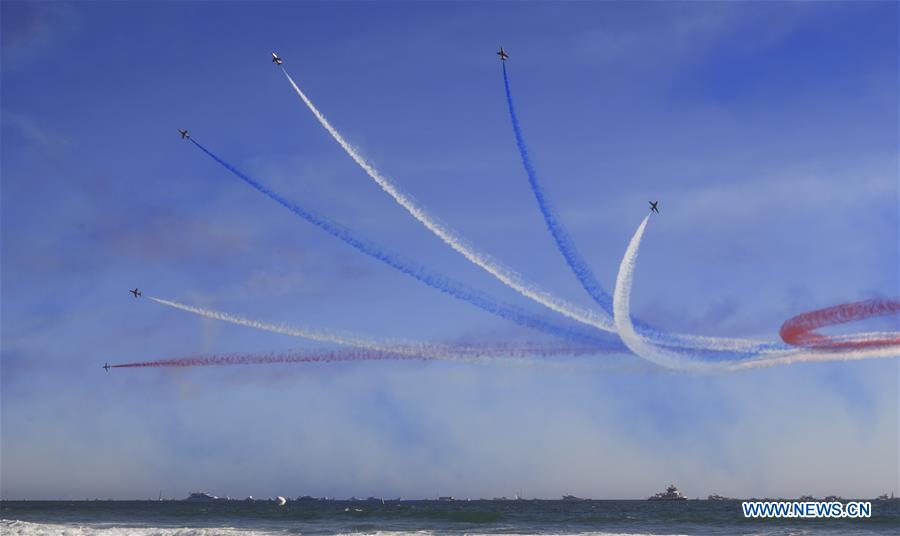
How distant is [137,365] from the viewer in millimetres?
76375

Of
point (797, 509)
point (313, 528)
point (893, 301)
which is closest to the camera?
point (893, 301)

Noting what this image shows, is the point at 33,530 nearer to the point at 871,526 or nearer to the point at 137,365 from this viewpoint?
the point at 137,365

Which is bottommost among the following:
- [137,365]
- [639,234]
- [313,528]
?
[313,528]

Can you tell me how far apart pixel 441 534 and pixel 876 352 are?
41.4 metres

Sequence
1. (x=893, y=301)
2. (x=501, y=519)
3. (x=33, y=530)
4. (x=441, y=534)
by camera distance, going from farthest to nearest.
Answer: (x=501, y=519) < (x=441, y=534) < (x=33, y=530) < (x=893, y=301)

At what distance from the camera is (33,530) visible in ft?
240

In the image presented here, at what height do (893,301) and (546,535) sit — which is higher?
(893,301)

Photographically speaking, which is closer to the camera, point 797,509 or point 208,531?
point 208,531

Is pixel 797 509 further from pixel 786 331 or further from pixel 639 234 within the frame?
pixel 639 234

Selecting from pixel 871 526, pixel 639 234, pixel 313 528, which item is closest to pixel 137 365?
pixel 313 528

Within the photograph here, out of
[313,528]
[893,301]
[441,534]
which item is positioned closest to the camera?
[893,301]

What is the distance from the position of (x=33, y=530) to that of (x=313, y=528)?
28.6 m

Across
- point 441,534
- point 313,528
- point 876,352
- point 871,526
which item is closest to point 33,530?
point 313,528

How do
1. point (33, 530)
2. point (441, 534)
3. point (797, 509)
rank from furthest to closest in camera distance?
point (797, 509) → point (441, 534) → point (33, 530)
